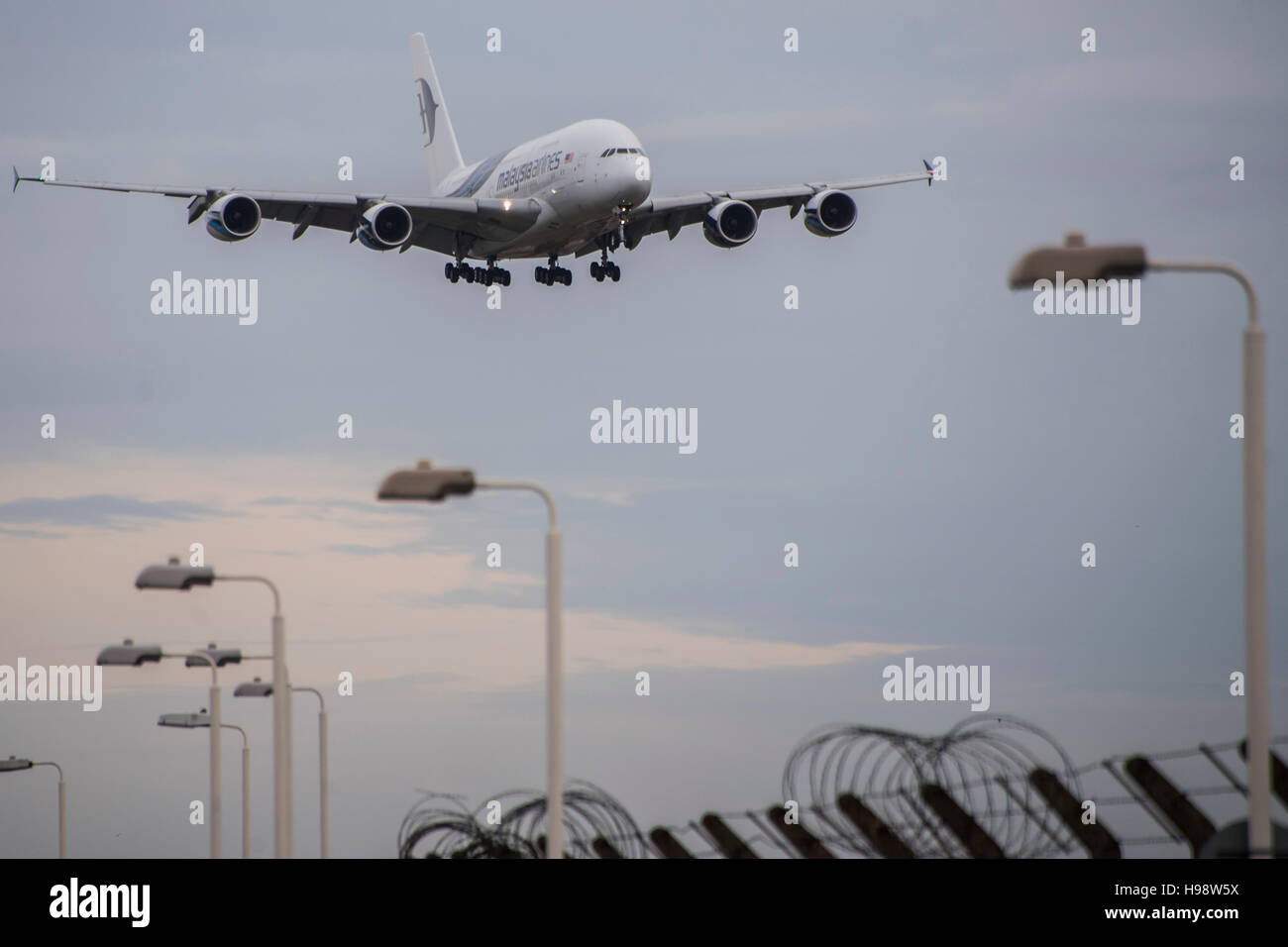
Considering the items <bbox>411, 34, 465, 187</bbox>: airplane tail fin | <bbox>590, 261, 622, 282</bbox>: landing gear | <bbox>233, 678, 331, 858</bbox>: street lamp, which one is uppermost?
<bbox>411, 34, 465, 187</bbox>: airplane tail fin

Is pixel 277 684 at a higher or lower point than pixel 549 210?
lower

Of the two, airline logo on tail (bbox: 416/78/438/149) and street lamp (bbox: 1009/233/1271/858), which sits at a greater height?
airline logo on tail (bbox: 416/78/438/149)

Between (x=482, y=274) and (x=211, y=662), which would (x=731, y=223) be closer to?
(x=482, y=274)

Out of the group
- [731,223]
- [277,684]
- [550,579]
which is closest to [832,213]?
[731,223]

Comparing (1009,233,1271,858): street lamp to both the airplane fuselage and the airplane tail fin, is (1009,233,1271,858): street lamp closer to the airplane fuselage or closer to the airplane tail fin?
the airplane fuselage

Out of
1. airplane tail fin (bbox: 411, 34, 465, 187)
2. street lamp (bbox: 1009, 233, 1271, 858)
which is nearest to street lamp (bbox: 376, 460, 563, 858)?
street lamp (bbox: 1009, 233, 1271, 858)

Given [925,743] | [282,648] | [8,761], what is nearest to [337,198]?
[8,761]
